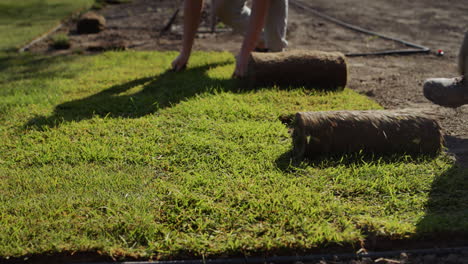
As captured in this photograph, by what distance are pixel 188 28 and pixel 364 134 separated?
2.78 m

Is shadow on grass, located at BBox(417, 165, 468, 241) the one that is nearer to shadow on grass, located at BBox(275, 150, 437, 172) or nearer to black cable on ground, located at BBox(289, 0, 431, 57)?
shadow on grass, located at BBox(275, 150, 437, 172)

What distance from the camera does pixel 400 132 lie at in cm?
270

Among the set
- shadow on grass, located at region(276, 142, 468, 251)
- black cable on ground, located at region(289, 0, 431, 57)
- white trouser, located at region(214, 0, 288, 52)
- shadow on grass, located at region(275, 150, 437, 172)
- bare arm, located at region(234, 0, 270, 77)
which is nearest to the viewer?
shadow on grass, located at region(276, 142, 468, 251)

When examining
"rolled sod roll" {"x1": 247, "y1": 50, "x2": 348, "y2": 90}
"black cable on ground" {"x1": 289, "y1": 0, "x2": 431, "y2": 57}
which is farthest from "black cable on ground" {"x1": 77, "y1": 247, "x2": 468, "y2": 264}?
"black cable on ground" {"x1": 289, "y1": 0, "x2": 431, "y2": 57}

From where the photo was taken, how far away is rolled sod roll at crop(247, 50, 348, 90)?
4.06 m

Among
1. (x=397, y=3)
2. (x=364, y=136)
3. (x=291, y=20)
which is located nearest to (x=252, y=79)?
(x=364, y=136)

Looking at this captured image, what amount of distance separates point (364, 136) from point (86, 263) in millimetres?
1793

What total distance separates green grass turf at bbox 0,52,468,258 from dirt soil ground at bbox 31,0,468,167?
0.65 m

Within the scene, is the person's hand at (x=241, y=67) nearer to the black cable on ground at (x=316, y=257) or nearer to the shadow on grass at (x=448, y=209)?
the shadow on grass at (x=448, y=209)

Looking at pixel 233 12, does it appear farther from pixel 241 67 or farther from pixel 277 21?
pixel 241 67

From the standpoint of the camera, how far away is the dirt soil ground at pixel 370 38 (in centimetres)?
402

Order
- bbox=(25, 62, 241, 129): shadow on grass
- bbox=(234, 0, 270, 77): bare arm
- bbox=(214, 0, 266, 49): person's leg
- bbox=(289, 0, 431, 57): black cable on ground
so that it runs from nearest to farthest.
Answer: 1. bbox=(25, 62, 241, 129): shadow on grass
2. bbox=(234, 0, 270, 77): bare arm
3. bbox=(214, 0, 266, 49): person's leg
4. bbox=(289, 0, 431, 57): black cable on ground

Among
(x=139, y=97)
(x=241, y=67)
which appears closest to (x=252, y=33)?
(x=241, y=67)

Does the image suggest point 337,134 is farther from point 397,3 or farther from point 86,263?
point 397,3
